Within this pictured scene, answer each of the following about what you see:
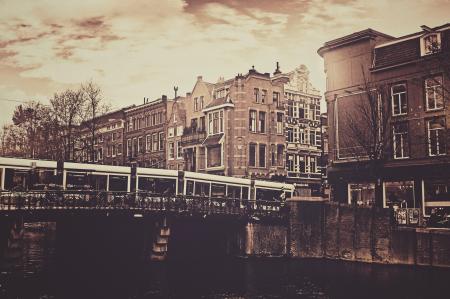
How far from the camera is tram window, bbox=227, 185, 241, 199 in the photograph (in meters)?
36.6

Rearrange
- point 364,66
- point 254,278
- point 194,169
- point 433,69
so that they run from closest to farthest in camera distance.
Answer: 1. point 254,278
2. point 433,69
3. point 364,66
4. point 194,169

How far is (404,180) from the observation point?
112 ft

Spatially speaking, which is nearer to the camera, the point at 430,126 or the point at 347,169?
the point at 430,126

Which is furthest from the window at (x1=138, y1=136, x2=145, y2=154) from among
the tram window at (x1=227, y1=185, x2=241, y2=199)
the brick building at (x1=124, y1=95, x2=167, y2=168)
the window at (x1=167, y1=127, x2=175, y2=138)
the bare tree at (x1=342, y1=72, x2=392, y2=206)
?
the bare tree at (x1=342, y1=72, x2=392, y2=206)

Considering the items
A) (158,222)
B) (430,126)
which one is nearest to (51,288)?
(158,222)

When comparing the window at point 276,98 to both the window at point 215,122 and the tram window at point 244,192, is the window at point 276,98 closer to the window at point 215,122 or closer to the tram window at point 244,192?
the window at point 215,122

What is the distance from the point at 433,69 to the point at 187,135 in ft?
85.6

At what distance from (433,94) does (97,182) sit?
23360mm

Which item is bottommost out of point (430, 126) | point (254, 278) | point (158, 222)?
point (254, 278)

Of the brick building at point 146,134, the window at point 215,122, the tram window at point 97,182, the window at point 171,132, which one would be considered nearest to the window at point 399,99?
the window at point 215,122

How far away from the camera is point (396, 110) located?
35.4m

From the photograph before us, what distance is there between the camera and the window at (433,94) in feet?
108

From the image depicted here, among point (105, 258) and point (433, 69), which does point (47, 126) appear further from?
point (433, 69)

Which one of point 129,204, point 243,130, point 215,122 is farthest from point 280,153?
point 129,204
